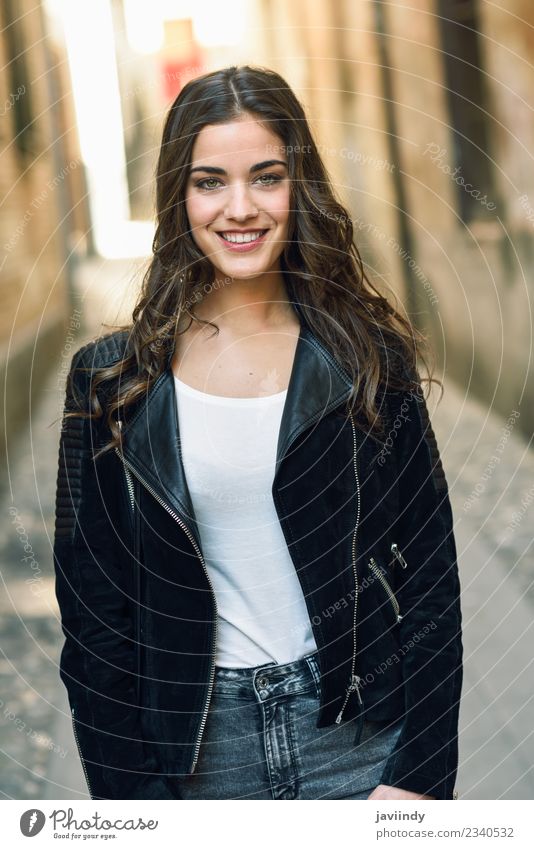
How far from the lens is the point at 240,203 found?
53.5 inches

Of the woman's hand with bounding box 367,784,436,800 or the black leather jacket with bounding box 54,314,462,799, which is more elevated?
the black leather jacket with bounding box 54,314,462,799

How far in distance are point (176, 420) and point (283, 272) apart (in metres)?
0.28

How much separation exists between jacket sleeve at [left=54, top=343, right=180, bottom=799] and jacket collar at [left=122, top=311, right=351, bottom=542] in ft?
0.19

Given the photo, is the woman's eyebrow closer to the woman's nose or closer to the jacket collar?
the woman's nose

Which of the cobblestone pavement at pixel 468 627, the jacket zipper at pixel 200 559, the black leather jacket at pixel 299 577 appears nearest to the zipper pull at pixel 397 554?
the black leather jacket at pixel 299 577

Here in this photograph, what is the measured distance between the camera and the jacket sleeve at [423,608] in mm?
1428

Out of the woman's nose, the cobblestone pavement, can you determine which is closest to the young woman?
the woman's nose

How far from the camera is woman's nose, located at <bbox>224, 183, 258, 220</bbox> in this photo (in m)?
1.36

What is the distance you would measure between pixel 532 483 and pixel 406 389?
130 inches

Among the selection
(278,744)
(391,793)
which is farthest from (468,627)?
(278,744)

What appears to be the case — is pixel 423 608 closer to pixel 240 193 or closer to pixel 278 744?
pixel 278 744

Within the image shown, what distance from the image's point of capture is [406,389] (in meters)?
1.46

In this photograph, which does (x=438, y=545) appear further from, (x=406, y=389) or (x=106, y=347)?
(x=106, y=347)
